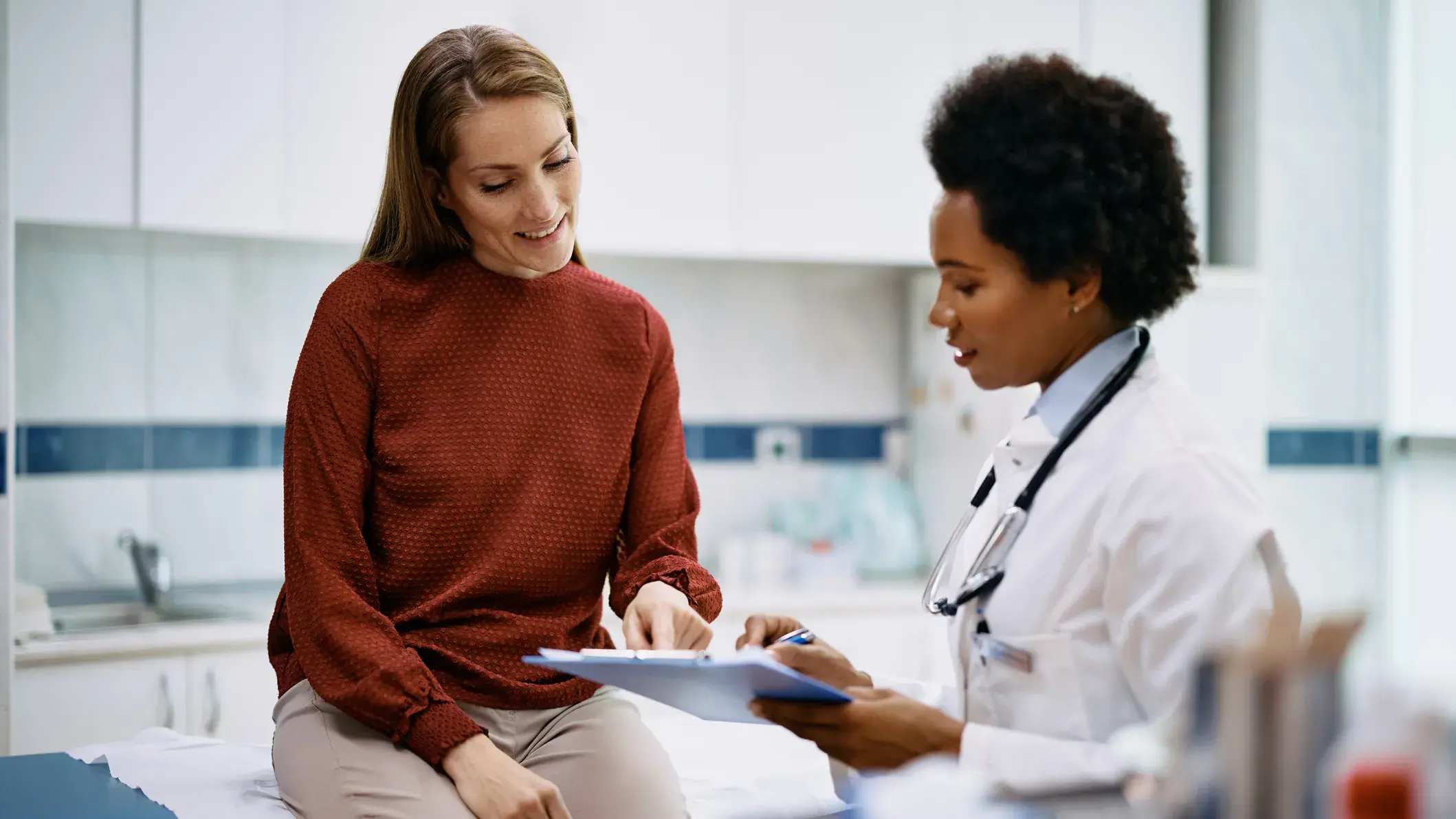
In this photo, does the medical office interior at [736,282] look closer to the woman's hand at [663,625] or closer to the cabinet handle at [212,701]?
the cabinet handle at [212,701]

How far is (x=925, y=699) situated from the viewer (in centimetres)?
155

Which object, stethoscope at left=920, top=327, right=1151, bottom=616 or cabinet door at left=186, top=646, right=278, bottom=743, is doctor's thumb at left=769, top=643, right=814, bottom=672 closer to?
stethoscope at left=920, top=327, right=1151, bottom=616

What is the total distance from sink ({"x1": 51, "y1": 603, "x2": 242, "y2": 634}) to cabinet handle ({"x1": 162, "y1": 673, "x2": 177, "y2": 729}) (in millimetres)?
244

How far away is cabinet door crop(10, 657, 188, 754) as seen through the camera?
2.78m

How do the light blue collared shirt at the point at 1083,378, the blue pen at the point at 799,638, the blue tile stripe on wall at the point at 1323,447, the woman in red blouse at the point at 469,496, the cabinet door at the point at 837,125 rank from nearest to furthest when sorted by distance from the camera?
the light blue collared shirt at the point at 1083,378, the blue pen at the point at 799,638, the woman in red blouse at the point at 469,496, the cabinet door at the point at 837,125, the blue tile stripe on wall at the point at 1323,447

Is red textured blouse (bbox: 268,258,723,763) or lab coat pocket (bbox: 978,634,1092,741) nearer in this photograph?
lab coat pocket (bbox: 978,634,1092,741)

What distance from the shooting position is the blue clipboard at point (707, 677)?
1141mm

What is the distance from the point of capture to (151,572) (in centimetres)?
320

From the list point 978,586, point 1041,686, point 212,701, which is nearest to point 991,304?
point 978,586

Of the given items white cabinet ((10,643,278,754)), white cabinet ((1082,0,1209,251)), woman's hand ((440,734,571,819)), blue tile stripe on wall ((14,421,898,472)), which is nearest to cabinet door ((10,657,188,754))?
white cabinet ((10,643,278,754))

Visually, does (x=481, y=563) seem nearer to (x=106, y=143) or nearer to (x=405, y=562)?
(x=405, y=562)

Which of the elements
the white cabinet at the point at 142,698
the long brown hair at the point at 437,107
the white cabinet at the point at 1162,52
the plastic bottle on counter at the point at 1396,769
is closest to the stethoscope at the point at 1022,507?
the plastic bottle on counter at the point at 1396,769

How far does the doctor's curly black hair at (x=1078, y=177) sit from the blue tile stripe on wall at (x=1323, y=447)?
9.64 feet

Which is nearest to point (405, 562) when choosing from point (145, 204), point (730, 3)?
point (145, 204)
